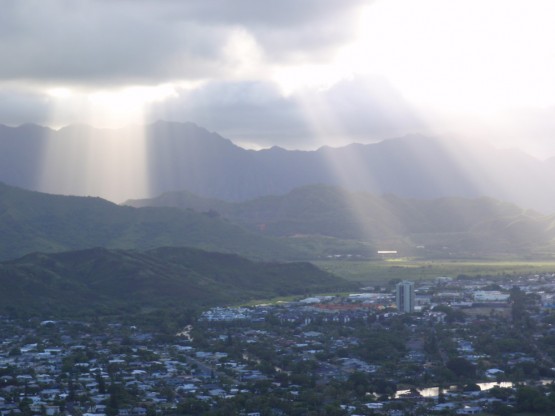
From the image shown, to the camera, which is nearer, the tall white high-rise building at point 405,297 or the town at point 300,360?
the town at point 300,360

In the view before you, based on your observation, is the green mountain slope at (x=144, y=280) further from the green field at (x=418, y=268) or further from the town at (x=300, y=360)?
the green field at (x=418, y=268)

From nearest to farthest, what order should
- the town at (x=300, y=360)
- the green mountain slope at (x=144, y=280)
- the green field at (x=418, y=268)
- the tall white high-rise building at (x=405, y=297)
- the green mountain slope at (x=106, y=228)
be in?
the town at (x=300, y=360)
the tall white high-rise building at (x=405, y=297)
the green mountain slope at (x=144, y=280)
the green field at (x=418, y=268)
the green mountain slope at (x=106, y=228)

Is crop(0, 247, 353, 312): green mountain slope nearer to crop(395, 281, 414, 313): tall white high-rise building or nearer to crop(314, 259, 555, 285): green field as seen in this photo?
crop(314, 259, 555, 285): green field

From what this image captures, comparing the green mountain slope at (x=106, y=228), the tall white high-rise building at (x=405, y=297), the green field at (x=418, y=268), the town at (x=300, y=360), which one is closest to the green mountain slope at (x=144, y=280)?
the town at (x=300, y=360)

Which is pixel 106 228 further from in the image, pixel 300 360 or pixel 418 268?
pixel 300 360

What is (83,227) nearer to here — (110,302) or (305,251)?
(305,251)

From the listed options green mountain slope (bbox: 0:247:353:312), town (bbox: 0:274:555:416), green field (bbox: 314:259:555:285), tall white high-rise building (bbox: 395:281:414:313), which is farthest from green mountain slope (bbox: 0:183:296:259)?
tall white high-rise building (bbox: 395:281:414:313)

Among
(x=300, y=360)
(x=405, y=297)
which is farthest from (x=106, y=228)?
(x=300, y=360)

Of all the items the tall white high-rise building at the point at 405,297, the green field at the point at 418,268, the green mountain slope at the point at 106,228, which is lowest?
the tall white high-rise building at the point at 405,297
